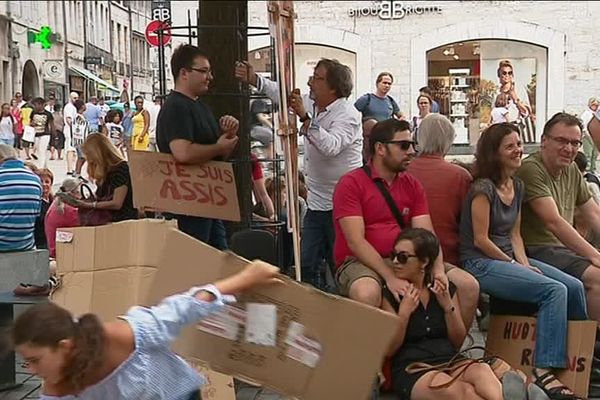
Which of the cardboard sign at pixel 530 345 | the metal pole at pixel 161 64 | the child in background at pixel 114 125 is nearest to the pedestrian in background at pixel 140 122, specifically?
the child in background at pixel 114 125

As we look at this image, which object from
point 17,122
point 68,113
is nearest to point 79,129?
point 68,113

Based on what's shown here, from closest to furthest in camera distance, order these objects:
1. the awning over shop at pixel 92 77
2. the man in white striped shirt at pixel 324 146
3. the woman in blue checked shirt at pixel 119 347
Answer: the woman in blue checked shirt at pixel 119 347
the man in white striped shirt at pixel 324 146
the awning over shop at pixel 92 77

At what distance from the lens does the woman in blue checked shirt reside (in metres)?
2.36

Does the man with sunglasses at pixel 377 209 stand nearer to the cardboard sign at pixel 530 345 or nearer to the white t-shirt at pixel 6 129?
the cardboard sign at pixel 530 345

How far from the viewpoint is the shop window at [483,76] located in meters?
19.3

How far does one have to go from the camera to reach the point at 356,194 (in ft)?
14.4

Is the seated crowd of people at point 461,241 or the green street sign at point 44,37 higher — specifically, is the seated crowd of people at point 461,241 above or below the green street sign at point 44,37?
below

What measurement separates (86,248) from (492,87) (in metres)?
17.0

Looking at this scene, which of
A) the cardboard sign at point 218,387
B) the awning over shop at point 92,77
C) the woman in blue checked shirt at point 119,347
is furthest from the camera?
the awning over shop at point 92,77

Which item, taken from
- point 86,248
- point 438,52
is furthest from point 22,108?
point 86,248

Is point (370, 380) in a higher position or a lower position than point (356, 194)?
lower

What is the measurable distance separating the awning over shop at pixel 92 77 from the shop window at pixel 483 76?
850 centimetres

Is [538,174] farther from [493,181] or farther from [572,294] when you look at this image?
[572,294]

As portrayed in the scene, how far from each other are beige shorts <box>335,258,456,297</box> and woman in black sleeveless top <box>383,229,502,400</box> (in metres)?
0.10
